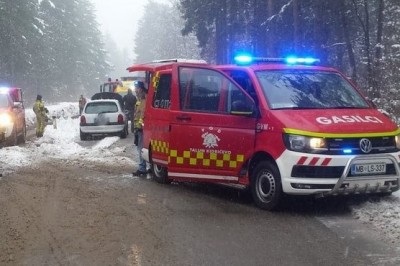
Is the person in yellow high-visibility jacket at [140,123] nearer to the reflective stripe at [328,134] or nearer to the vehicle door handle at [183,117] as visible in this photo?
the vehicle door handle at [183,117]

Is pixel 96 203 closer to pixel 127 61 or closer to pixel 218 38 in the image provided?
pixel 218 38

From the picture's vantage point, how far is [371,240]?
6129 mm

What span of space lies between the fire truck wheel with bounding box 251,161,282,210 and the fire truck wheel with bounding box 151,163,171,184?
263 cm

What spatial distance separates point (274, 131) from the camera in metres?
7.35

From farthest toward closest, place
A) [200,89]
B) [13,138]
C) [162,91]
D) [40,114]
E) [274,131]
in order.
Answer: [40,114] → [13,138] → [162,91] → [200,89] → [274,131]

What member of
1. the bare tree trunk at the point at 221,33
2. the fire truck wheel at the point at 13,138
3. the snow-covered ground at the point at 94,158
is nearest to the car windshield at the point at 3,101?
the fire truck wheel at the point at 13,138

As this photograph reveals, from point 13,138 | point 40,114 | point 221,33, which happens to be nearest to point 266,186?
point 13,138

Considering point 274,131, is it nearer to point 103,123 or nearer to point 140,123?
point 140,123

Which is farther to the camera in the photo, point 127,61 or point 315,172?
point 127,61

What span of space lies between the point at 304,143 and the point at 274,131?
48cm

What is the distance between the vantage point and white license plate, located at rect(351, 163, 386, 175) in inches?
276

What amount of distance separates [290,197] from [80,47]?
73.4 m

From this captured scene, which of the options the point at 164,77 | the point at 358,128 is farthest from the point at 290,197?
the point at 164,77

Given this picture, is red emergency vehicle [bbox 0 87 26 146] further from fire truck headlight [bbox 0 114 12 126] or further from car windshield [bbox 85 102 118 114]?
car windshield [bbox 85 102 118 114]
